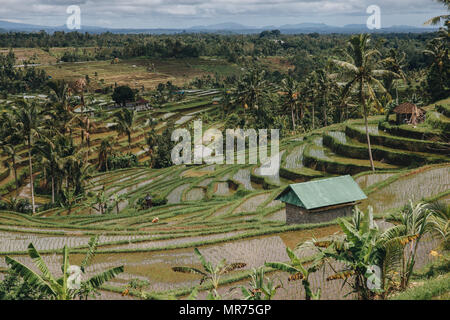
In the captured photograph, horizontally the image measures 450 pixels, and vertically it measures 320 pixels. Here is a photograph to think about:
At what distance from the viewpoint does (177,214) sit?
24.9m

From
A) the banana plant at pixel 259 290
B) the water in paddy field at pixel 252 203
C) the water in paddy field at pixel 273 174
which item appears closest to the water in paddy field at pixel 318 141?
the water in paddy field at pixel 273 174

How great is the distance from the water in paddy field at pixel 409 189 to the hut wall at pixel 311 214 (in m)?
2.09

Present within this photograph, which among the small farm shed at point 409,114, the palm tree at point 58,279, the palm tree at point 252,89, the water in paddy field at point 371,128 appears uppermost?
the palm tree at point 252,89

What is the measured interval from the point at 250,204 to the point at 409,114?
14.2m

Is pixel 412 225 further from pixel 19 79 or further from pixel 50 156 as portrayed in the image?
pixel 19 79

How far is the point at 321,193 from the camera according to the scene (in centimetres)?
1731

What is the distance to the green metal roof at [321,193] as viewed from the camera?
17.0 metres

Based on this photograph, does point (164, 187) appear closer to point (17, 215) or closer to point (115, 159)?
point (17, 215)

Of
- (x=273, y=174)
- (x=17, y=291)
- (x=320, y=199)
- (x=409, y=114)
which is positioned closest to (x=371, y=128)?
(x=409, y=114)

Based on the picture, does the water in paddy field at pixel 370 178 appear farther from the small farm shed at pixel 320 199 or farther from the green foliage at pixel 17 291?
the green foliage at pixel 17 291

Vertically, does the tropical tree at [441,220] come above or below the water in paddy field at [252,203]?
above

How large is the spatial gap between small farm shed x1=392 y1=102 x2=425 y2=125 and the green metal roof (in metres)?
14.3
